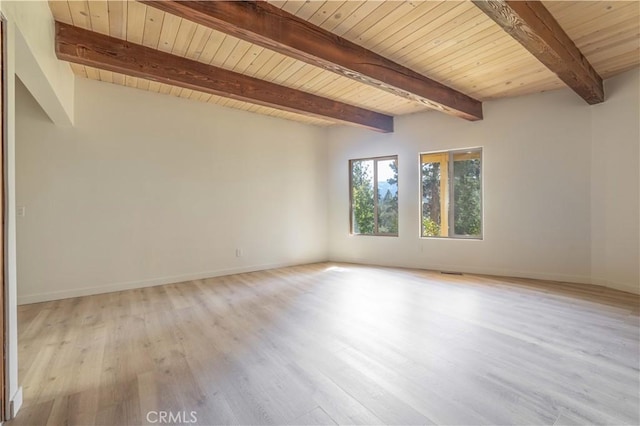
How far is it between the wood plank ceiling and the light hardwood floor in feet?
8.99

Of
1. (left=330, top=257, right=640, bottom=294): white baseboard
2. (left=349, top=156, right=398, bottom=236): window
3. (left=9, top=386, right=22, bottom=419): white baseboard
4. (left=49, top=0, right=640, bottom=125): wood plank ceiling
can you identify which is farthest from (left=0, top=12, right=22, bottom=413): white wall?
(left=349, top=156, right=398, bottom=236): window

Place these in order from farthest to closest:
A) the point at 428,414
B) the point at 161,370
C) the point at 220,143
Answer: the point at 220,143 < the point at 161,370 < the point at 428,414

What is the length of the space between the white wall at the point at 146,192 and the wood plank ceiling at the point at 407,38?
0.64 m

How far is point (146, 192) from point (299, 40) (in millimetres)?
3066

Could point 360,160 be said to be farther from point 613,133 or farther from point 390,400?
point 390,400

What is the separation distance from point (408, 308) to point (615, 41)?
345 cm

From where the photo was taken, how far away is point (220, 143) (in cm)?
484

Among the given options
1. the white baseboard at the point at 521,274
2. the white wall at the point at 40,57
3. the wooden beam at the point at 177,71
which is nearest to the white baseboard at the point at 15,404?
the white wall at the point at 40,57

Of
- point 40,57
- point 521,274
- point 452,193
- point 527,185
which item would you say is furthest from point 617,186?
point 40,57

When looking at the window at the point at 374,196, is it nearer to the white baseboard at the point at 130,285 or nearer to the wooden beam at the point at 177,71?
the wooden beam at the point at 177,71

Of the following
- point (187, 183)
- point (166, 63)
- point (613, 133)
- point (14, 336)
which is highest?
point (166, 63)

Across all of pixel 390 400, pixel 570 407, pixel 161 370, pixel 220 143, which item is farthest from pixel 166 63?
pixel 570 407

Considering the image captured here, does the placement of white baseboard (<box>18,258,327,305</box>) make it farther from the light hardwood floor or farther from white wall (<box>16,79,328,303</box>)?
the light hardwood floor

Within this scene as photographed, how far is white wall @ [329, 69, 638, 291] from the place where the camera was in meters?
3.84
